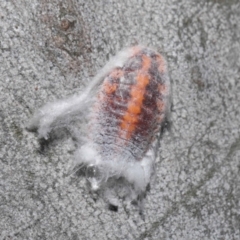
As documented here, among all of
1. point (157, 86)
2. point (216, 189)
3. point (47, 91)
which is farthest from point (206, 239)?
point (47, 91)

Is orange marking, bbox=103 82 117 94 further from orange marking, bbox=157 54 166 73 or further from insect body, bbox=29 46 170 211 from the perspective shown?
orange marking, bbox=157 54 166 73

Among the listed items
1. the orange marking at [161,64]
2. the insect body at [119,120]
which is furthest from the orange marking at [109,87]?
the orange marking at [161,64]

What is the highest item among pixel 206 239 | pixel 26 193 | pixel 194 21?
pixel 194 21

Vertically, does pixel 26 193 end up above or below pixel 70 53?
below

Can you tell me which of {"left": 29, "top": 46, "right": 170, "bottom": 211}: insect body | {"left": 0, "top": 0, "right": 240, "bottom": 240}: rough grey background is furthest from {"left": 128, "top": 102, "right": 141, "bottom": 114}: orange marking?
{"left": 0, "top": 0, "right": 240, "bottom": 240}: rough grey background

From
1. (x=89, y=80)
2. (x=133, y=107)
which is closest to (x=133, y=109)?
(x=133, y=107)

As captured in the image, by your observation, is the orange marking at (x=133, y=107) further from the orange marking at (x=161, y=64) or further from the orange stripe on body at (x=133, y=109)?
the orange marking at (x=161, y=64)

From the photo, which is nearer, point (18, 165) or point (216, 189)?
point (18, 165)

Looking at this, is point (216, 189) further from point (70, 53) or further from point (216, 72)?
point (70, 53)
